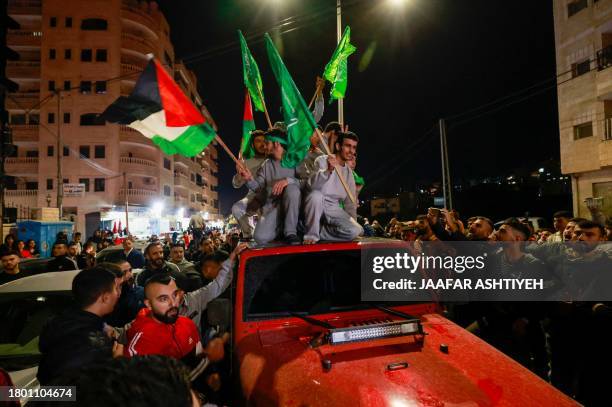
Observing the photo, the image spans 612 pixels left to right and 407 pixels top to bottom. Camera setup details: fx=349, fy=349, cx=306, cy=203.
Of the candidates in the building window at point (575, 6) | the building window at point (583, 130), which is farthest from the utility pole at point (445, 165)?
the building window at point (575, 6)

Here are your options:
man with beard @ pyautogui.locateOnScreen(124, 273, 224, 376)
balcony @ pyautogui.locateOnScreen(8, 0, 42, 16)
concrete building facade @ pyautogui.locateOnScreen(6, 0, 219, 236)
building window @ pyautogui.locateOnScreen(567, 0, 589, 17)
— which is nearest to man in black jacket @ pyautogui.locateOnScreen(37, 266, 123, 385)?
man with beard @ pyautogui.locateOnScreen(124, 273, 224, 376)

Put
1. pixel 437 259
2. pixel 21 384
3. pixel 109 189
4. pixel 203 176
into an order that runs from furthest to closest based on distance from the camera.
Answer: pixel 203 176
pixel 109 189
pixel 437 259
pixel 21 384

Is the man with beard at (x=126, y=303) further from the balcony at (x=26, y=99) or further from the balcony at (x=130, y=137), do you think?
the balcony at (x=26, y=99)

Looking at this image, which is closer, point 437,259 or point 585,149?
point 437,259

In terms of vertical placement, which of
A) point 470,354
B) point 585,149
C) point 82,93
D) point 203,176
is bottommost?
point 470,354

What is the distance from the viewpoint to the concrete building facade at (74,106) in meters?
36.0

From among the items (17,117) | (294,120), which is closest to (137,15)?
(17,117)

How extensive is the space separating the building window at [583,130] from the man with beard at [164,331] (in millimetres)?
21447

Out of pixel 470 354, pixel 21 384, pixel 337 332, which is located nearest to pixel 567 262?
pixel 470 354

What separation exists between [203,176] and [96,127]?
33.4 meters

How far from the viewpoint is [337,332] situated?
229cm

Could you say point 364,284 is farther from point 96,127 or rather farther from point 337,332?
point 96,127

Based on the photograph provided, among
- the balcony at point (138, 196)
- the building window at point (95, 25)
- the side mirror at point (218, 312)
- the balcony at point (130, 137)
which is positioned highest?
the building window at point (95, 25)

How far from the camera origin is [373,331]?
7.72 feet
